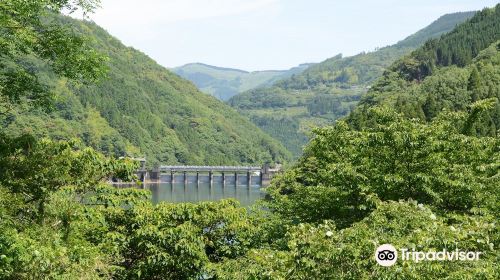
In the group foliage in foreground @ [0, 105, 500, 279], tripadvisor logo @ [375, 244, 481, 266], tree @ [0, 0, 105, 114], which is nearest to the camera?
tripadvisor logo @ [375, 244, 481, 266]

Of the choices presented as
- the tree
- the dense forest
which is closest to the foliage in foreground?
the dense forest

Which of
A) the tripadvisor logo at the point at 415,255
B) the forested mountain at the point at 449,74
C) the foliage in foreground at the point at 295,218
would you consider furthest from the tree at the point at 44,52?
the forested mountain at the point at 449,74

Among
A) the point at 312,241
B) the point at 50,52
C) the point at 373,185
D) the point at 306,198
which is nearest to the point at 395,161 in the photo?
the point at 373,185

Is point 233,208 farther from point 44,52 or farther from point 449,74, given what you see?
point 449,74

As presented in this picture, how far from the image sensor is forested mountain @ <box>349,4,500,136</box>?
92688mm

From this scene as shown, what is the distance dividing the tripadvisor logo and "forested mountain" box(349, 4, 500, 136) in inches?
2461

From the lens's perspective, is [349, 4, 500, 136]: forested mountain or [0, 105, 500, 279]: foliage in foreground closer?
[0, 105, 500, 279]: foliage in foreground

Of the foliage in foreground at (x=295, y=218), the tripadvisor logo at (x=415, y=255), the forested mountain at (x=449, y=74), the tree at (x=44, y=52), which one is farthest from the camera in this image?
the forested mountain at (x=449, y=74)

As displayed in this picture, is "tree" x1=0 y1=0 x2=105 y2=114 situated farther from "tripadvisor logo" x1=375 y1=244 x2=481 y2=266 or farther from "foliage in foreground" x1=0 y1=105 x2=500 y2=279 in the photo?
"tripadvisor logo" x1=375 y1=244 x2=481 y2=266

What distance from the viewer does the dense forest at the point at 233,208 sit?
36.9 feet

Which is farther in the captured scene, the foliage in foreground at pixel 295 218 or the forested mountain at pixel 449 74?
the forested mountain at pixel 449 74

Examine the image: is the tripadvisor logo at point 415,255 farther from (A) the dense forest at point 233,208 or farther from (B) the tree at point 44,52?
(B) the tree at point 44,52

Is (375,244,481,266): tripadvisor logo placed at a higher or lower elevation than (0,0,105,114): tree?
lower

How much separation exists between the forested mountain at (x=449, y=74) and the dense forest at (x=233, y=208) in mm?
52475
